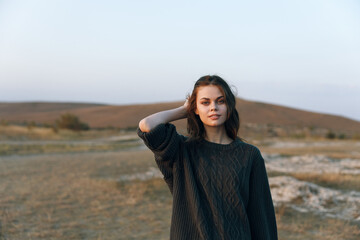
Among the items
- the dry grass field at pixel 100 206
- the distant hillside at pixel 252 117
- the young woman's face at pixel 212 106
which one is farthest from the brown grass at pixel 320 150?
the distant hillside at pixel 252 117

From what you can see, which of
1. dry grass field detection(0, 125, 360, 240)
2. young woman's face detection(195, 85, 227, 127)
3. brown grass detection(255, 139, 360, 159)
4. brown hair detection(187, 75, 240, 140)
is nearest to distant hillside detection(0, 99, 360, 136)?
brown grass detection(255, 139, 360, 159)

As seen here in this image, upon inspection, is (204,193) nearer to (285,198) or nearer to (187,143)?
(187,143)

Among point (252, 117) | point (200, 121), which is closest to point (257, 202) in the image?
point (200, 121)

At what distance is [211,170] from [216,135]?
0.23 m

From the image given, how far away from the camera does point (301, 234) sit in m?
5.51

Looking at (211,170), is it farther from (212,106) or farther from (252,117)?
(252,117)

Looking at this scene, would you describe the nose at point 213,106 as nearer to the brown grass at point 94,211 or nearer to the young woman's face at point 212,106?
the young woman's face at point 212,106

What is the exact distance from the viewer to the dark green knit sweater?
1.85 metres

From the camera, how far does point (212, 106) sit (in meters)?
1.94

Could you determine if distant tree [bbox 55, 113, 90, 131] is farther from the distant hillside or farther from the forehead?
the forehead

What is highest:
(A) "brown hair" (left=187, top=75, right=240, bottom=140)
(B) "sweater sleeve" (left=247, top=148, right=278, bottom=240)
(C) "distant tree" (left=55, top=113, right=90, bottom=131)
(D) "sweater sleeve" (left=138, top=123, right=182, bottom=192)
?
(A) "brown hair" (left=187, top=75, right=240, bottom=140)

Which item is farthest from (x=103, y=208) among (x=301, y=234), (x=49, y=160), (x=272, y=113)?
(x=272, y=113)

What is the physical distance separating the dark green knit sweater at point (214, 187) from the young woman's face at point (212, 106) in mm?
147

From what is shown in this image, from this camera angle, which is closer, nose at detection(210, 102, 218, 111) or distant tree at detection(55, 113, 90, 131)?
nose at detection(210, 102, 218, 111)
